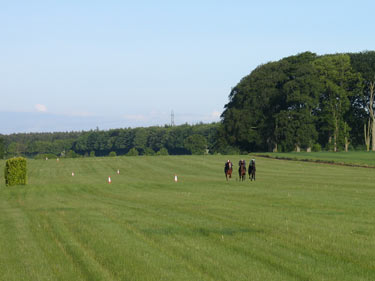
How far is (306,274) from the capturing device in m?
9.37

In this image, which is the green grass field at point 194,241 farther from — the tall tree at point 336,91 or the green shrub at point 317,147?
the green shrub at point 317,147

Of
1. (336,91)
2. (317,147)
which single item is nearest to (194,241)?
(336,91)

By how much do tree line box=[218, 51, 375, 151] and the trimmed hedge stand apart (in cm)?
5400

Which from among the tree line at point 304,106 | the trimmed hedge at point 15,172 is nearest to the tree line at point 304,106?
the tree line at point 304,106

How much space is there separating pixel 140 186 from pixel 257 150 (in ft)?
208

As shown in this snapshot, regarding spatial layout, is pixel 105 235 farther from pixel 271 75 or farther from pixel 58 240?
pixel 271 75

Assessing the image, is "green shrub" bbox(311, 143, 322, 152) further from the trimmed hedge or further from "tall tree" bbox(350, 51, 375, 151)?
the trimmed hedge

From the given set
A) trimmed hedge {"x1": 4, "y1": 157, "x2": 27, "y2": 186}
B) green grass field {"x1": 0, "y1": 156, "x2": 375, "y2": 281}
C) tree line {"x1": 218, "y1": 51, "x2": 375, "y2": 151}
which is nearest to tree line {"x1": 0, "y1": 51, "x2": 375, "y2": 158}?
tree line {"x1": 218, "y1": 51, "x2": 375, "y2": 151}

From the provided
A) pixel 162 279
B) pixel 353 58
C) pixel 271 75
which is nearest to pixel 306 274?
pixel 162 279

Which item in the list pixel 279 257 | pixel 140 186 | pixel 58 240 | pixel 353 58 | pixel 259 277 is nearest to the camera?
pixel 259 277

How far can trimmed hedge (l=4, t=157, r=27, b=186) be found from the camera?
40125 millimetres

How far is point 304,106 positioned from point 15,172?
194 ft

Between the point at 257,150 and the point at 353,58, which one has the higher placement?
the point at 353,58

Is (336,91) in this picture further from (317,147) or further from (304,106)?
(317,147)
